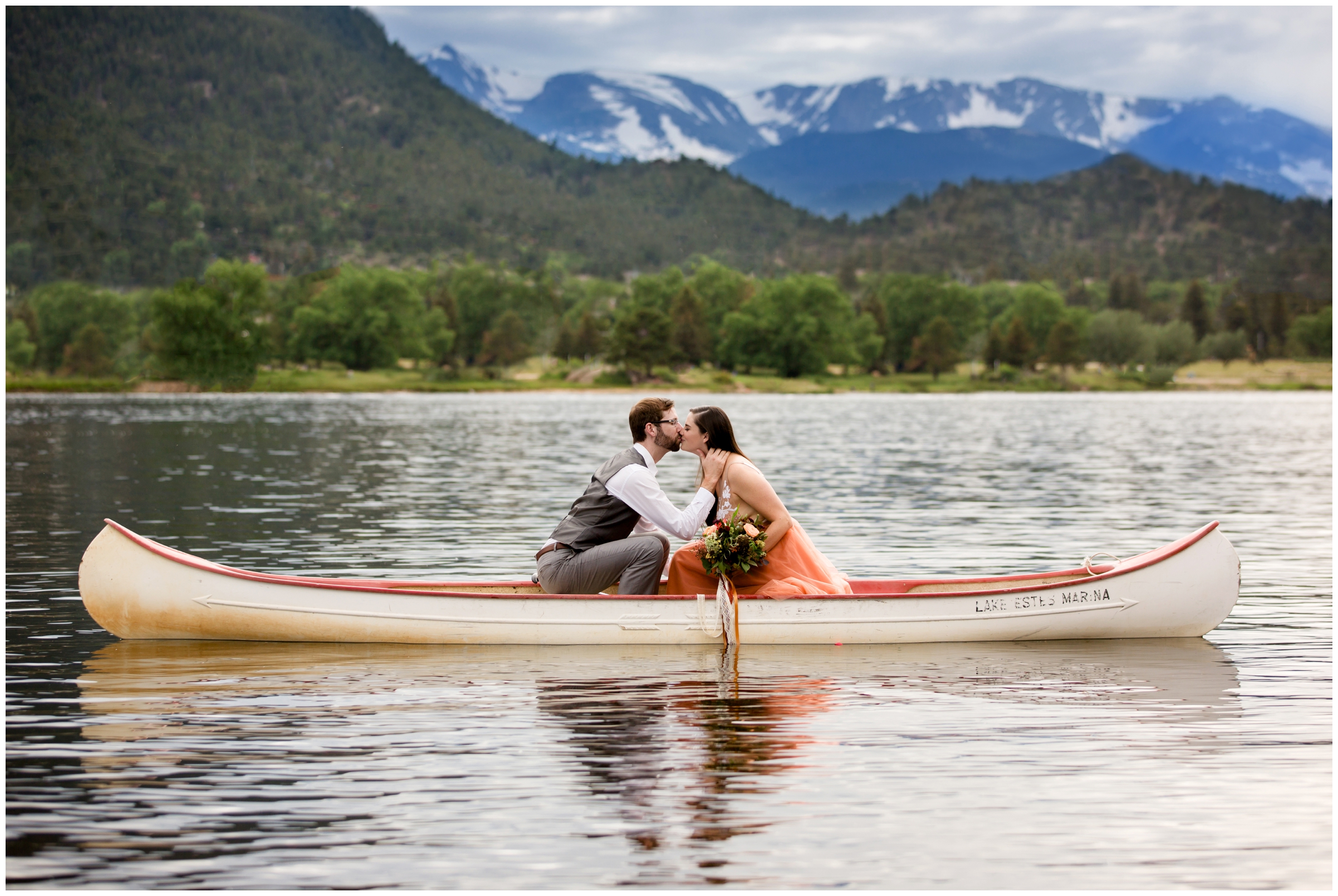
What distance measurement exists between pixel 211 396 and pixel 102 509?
347ft

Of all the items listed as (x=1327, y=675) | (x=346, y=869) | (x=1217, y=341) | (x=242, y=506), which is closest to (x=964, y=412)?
(x=242, y=506)

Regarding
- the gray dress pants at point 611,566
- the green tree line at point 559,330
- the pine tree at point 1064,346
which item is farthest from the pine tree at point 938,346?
the gray dress pants at point 611,566

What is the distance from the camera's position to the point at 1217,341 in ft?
626

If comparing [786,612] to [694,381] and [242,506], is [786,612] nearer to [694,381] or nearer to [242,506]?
[242,506]

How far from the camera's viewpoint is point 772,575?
14250mm

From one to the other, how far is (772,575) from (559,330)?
168 meters

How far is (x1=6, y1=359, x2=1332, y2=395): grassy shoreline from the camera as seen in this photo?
141500 mm

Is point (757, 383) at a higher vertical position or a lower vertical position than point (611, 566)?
higher

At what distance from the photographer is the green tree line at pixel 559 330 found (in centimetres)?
14625

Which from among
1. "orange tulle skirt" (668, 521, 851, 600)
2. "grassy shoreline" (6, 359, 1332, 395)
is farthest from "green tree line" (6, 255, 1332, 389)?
"orange tulle skirt" (668, 521, 851, 600)

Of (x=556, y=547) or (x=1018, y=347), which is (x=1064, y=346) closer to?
(x=1018, y=347)

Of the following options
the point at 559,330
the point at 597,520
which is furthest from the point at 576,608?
the point at 559,330

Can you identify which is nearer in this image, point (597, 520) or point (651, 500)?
point (651, 500)

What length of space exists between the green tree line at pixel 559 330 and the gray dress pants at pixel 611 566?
441ft
